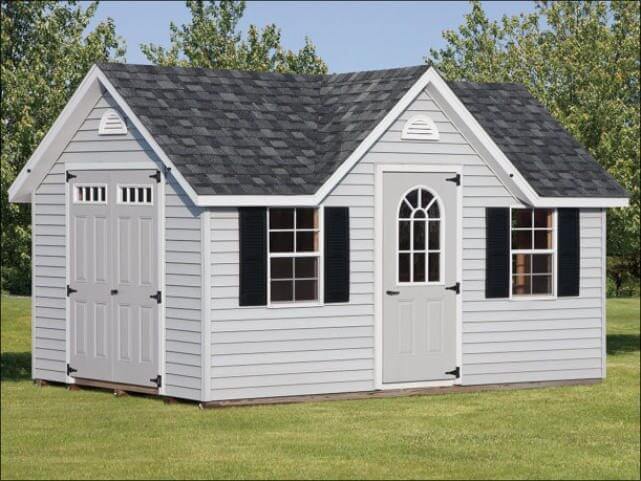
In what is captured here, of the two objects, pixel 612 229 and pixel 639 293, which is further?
pixel 639 293

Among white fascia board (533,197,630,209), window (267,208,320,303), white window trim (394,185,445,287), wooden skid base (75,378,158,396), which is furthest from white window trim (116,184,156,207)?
white fascia board (533,197,630,209)

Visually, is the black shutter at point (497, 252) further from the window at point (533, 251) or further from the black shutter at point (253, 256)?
the black shutter at point (253, 256)

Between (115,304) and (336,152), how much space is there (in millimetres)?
3458

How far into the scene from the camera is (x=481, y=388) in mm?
20312

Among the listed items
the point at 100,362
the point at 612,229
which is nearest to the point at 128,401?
the point at 100,362

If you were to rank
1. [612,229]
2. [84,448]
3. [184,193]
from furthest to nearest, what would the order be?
[612,229], [184,193], [84,448]

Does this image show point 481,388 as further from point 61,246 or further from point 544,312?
point 61,246

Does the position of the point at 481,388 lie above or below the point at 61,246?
below

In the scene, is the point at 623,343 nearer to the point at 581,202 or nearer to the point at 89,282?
the point at 581,202

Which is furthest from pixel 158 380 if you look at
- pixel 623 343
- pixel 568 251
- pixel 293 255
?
pixel 623 343

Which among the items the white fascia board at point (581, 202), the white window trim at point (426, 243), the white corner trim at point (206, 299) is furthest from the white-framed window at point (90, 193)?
the white fascia board at point (581, 202)

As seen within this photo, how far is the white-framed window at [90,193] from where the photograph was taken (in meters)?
20.0

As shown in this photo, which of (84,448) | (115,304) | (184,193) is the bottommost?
(84,448)

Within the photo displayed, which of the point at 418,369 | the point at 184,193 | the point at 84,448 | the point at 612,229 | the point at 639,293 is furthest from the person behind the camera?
the point at 639,293
